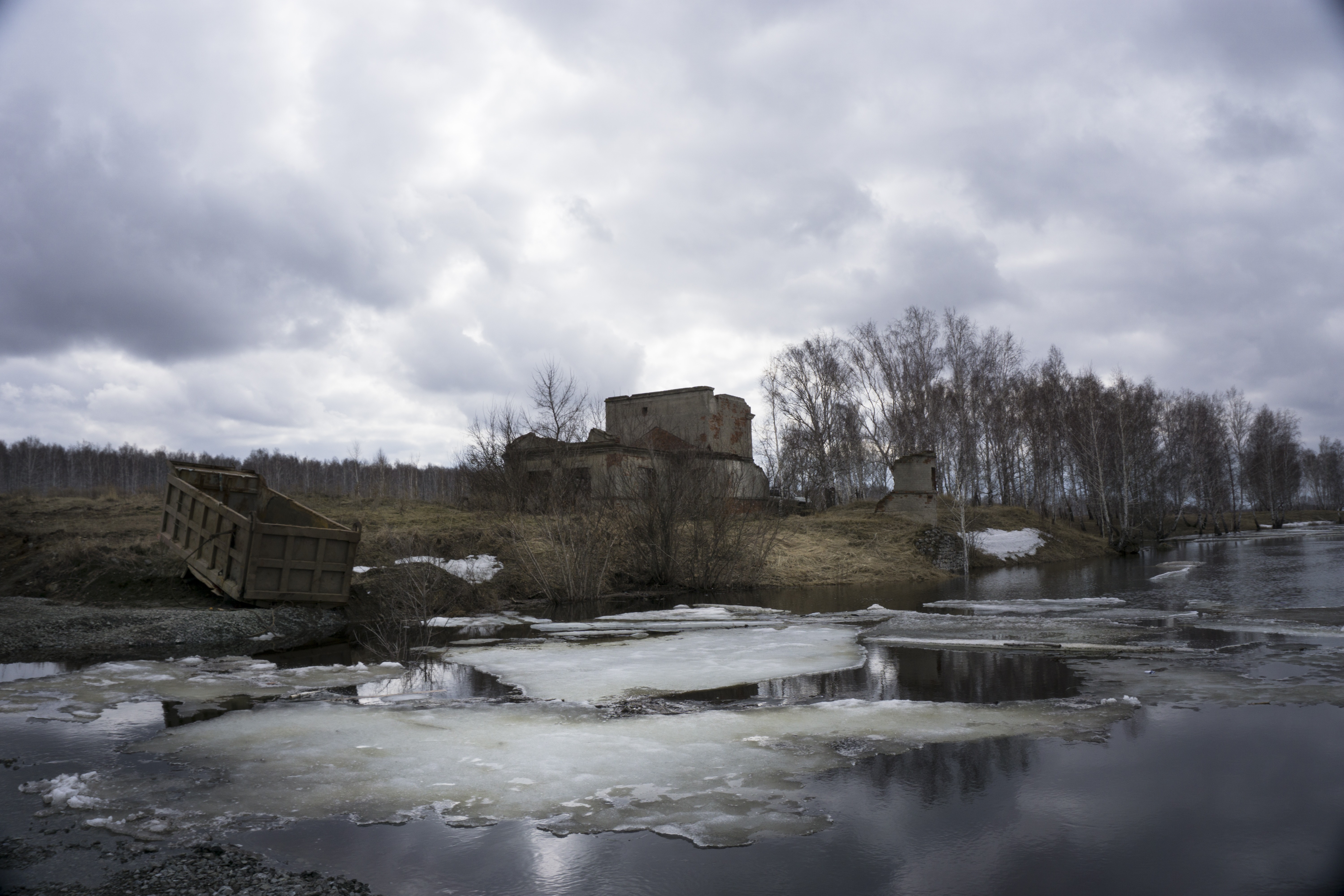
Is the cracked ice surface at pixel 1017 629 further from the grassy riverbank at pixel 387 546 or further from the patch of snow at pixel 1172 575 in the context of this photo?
the patch of snow at pixel 1172 575

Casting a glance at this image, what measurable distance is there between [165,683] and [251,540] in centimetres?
473

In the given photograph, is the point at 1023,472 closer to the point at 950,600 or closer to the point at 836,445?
the point at 836,445

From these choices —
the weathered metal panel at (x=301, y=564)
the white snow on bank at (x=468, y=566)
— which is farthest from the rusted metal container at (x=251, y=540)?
the white snow on bank at (x=468, y=566)

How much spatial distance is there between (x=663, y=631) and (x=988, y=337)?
40919 mm

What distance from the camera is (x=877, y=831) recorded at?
15.1ft

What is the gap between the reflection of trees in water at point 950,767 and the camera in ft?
17.3

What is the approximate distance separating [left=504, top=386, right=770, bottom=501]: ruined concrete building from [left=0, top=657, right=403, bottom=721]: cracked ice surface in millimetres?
11332

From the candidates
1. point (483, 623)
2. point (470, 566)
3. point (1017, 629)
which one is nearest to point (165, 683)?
point (483, 623)

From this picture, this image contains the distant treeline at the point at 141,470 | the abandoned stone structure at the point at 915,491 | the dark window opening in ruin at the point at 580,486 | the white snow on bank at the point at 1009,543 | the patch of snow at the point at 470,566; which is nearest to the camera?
the patch of snow at the point at 470,566

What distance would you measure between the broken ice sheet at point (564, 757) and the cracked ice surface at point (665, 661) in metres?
1.24

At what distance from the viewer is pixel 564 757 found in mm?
6117

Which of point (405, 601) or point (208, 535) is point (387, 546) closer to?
point (208, 535)

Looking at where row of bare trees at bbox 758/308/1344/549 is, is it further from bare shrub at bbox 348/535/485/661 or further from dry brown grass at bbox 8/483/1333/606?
bare shrub at bbox 348/535/485/661

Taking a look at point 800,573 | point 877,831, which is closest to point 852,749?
point 877,831
